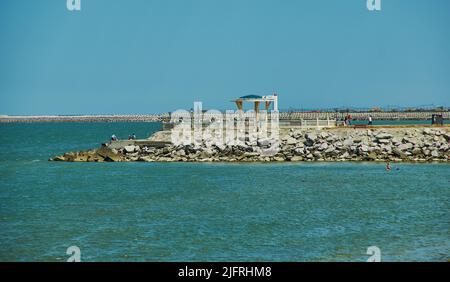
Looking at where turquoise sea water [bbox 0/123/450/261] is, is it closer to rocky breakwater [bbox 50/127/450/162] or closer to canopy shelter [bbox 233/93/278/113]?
rocky breakwater [bbox 50/127/450/162]

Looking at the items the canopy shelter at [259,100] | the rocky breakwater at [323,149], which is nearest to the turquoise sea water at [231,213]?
the rocky breakwater at [323,149]

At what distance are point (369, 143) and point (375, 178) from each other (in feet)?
33.1

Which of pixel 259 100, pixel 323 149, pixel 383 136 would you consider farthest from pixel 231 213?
pixel 259 100

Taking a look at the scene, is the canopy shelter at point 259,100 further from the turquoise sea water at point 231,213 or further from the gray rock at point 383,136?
the turquoise sea water at point 231,213

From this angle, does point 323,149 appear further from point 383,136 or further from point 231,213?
point 231,213

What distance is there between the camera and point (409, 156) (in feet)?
137

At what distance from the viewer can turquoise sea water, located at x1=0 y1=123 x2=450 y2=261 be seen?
18.7 metres

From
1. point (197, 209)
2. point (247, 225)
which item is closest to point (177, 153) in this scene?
point (197, 209)

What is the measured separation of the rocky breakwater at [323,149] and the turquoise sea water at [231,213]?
263cm

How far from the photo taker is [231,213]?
80.4 feet

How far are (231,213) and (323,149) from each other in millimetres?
20018

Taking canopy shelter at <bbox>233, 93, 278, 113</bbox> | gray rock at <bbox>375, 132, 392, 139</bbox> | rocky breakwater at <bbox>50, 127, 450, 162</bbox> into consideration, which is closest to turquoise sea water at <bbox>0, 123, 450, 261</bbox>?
rocky breakwater at <bbox>50, 127, 450, 162</bbox>

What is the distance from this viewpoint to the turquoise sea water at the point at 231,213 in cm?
1866

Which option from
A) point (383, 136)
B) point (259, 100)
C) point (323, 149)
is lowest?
point (323, 149)
